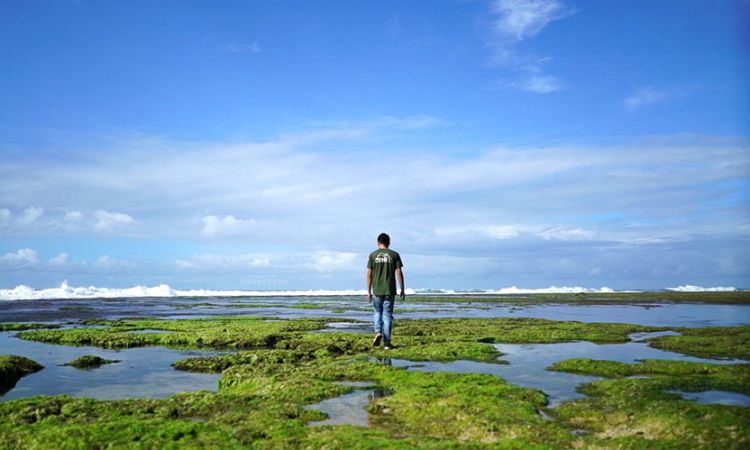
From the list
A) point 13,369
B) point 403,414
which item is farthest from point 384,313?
point 13,369

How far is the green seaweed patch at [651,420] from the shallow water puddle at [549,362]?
2.93 feet

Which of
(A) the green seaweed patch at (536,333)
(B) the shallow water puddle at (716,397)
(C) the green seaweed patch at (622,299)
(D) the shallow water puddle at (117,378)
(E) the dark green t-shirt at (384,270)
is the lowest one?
(C) the green seaweed patch at (622,299)

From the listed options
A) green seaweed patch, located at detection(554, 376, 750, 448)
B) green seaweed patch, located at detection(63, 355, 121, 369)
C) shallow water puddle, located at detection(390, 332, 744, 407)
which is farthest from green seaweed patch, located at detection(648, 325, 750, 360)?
green seaweed patch, located at detection(63, 355, 121, 369)

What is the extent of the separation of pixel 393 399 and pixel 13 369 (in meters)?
10.9

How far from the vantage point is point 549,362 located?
1509cm

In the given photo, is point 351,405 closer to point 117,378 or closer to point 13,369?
point 117,378

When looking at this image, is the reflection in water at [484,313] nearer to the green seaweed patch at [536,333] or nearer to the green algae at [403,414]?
the green seaweed patch at [536,333]

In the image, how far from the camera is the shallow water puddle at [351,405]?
28.7ft

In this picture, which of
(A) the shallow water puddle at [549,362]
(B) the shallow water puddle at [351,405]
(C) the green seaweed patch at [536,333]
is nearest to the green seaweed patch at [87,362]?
(B) the shallow water puddle at [351,405]

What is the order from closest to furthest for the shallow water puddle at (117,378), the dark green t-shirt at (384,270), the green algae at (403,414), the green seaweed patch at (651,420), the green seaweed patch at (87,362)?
the green seaweed patch at (651,420) < the green algae at (403,414) < the shallow water puddle at (117,378) < the green seaweed patch at (87,362) < the dark green t-shirt at (384,270)

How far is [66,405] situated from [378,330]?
10.3 metres

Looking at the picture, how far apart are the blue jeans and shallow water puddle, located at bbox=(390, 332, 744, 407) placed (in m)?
2.37

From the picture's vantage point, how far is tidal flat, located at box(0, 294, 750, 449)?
24.7ft

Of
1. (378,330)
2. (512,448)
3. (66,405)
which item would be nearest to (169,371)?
(66,405)
